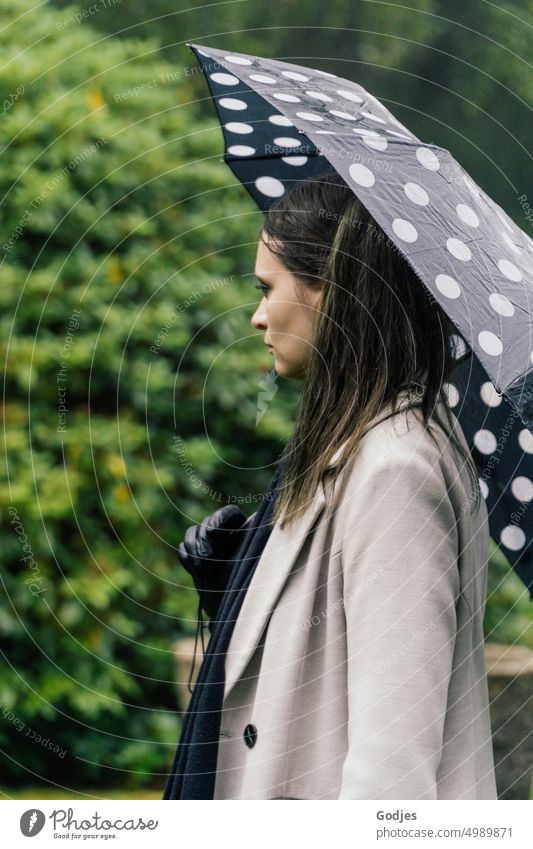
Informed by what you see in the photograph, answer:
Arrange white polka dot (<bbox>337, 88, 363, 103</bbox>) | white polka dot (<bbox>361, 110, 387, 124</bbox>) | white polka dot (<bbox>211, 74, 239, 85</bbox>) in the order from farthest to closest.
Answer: white polka dot (<bbox>211, 74, 239, 85</bbox>) → white polka dot (<bbox>337, 88, 363, 103</bbox>) → white polka dot (<bbox>361, 110, 387, 124</bbox>)

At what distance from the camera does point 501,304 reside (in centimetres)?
127

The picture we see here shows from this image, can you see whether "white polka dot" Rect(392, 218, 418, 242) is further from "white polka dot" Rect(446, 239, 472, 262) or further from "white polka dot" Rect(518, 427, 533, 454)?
"white polka dot" Rect(518, 427, 533, 454)

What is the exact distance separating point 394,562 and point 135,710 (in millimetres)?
1975

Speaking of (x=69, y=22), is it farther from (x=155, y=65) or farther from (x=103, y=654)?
(x=103, y=654)

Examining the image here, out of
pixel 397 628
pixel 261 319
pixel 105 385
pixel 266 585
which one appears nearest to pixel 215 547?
pixel 266 585

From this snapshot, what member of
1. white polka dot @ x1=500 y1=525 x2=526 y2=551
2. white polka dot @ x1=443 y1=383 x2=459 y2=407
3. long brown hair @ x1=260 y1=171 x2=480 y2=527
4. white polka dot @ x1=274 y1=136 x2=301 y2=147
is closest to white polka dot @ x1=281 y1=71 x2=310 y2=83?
white polka dot @ x1=274 y1=136 x2=301 y2=147

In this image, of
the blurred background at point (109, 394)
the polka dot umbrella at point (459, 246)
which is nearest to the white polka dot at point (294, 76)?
the polka dot umbrella at point (459, 246)

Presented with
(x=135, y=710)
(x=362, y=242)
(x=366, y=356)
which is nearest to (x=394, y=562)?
(x=366, y=356)

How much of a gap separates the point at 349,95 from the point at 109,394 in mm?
1378

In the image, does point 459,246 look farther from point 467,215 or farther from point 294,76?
point 294,76

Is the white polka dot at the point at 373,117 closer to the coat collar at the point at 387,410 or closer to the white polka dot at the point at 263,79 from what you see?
the white polka dot at the point at 263,79

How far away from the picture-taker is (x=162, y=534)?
2885 millimetres

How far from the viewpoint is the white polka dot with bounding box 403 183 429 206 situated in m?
1.32

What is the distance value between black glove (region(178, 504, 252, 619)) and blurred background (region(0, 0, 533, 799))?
919 millimetres
